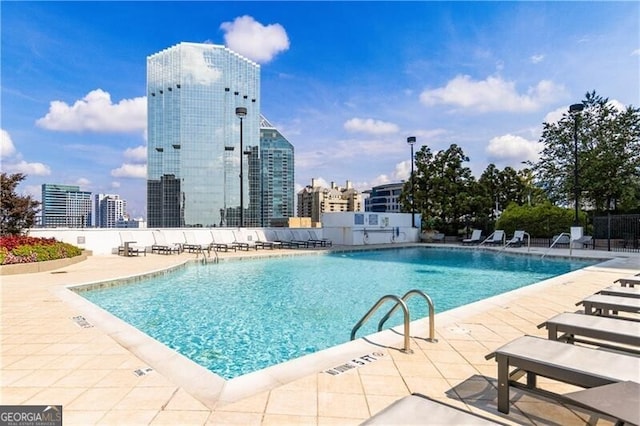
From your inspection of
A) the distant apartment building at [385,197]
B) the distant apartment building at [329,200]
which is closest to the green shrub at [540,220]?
the distant apartment building at [385,197]

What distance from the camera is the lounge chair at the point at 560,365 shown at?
77.4 inches

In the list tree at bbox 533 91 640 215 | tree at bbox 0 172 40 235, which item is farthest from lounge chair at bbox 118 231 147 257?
tree at bbox 533 91 640 215

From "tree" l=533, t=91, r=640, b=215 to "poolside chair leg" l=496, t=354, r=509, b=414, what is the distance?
2319cm

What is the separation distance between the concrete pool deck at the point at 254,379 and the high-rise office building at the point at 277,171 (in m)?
58.0

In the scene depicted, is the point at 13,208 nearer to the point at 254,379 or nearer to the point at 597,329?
the point at 254,379

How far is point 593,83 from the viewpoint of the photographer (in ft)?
67.9

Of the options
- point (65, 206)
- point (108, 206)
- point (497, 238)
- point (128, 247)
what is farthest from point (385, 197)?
point (128, 247)

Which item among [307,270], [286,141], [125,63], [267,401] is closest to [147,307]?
[267,401]

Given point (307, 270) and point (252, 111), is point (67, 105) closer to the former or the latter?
point (252, 111)

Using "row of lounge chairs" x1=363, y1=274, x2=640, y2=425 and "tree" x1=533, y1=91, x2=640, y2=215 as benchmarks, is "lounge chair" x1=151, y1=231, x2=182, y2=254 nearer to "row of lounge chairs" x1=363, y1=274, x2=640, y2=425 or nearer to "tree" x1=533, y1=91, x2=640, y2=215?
"row of lounge chairs" x1=363, y1=274, x2=640, y2=425

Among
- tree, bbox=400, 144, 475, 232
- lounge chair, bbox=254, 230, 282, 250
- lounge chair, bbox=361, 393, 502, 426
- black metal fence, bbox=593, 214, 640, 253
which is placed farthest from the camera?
tree, bbox=400, 144, 475, 232

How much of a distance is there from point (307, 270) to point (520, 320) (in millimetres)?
7625

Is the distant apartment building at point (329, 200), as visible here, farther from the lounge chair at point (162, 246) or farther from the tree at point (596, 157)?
the lounge chair at point (162, 246)

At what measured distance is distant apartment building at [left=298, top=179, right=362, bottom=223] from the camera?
11038cm
